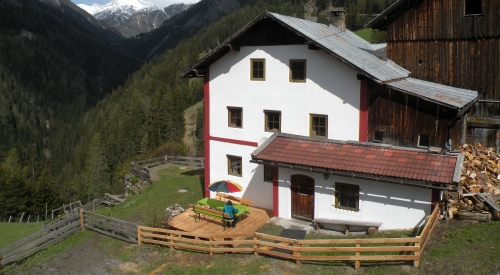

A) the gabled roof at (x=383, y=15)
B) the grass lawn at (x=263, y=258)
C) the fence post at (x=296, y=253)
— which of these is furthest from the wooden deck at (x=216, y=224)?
the gabled roof at (x=383, y=15)

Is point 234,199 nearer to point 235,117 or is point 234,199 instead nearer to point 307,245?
point 235,117

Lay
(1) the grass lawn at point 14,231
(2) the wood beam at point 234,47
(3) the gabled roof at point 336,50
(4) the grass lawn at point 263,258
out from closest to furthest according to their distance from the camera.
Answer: (4) the grass lawn at point 263,258 < (3) the gabled roof at point 336,50 < (2) the wood beam at point 234,47 < (1) the grass lawn at point 14,231

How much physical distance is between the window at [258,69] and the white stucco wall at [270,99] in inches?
8.4

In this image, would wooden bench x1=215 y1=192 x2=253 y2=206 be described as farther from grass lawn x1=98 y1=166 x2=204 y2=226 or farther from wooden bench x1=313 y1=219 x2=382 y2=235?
wooden bench x1=313 y1=219 x2=382 y2=235

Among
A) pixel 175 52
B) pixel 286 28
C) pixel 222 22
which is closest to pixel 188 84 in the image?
pixel 175 52

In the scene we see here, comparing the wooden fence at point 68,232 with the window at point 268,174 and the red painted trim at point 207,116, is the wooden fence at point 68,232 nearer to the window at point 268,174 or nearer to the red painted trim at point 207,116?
the red painted trim at point 207,116

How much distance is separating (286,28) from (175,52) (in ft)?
476

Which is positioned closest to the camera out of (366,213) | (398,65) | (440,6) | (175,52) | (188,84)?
(366,213)

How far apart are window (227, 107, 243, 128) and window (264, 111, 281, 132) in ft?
5.49

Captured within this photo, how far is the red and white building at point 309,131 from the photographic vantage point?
57.6 ft

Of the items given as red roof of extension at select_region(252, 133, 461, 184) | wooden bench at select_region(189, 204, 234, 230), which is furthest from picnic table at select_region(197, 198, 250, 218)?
red roof of extension at select_region(252, 133, 461, 184)

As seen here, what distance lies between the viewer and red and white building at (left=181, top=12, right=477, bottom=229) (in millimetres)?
17547

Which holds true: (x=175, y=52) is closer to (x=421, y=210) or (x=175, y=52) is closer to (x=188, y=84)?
(x=188, y=84)

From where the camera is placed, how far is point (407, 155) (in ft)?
60.4
